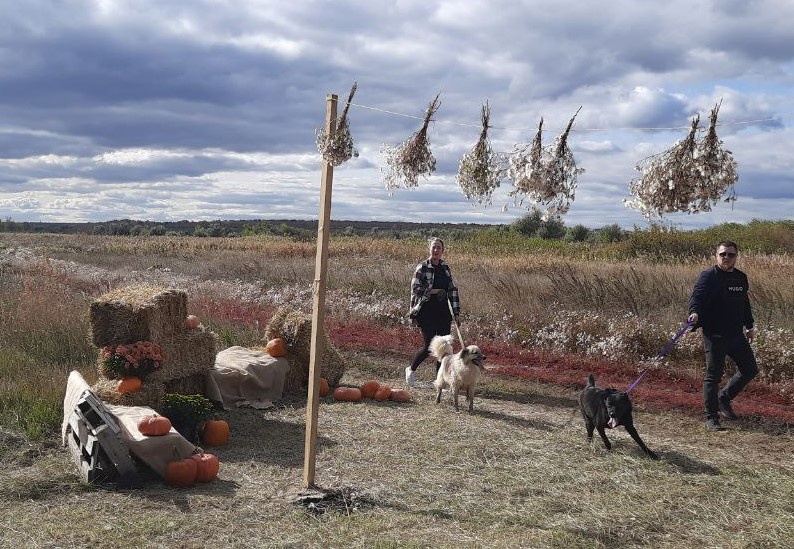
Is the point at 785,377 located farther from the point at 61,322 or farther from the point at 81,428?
the point at 61,322

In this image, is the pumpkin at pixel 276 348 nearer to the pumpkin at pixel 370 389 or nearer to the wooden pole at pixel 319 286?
the pumpkin at pixel 370 389

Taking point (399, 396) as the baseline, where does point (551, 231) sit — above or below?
above

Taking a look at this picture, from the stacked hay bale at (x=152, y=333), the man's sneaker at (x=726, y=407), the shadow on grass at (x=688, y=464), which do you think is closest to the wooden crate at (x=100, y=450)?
the stacked hay bale at (x=152, y=333)

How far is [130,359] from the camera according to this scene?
309 inches

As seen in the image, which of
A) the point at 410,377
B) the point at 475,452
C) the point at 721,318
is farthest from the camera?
the point at 410,377

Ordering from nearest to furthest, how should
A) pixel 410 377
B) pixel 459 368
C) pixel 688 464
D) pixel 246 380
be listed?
1. pixel 688 464
2. pixel 459 368
3. pixel 246 380
4. pixel 410 377

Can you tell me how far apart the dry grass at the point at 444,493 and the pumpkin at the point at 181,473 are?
0.35 ft

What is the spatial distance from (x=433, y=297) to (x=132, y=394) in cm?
415

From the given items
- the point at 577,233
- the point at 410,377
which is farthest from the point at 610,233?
the point at 410,377

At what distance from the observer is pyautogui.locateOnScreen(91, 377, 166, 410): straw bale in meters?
7.79

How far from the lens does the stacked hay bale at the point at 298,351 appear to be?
10211 millimetres

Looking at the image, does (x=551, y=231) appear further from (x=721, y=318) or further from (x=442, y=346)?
(x=721, y=318)

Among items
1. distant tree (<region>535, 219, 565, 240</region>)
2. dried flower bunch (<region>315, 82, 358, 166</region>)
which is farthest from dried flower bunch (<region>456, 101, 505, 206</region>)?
distant tree (<region>535, 219, 565, 240</region>)

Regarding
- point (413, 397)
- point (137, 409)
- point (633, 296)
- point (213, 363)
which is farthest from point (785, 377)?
point (137, 409)
